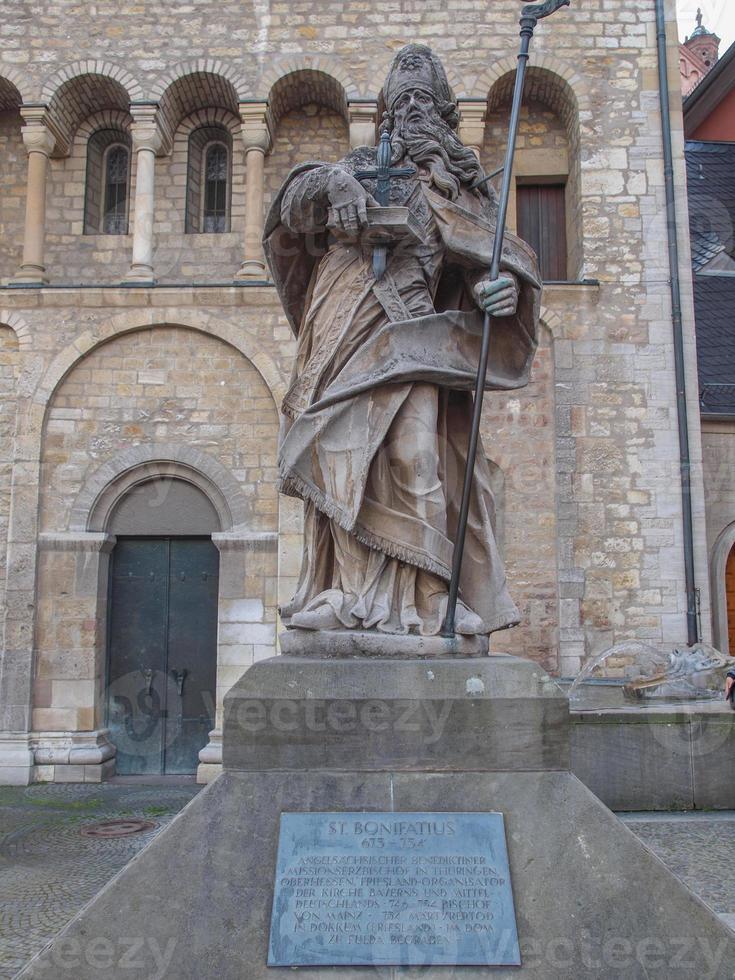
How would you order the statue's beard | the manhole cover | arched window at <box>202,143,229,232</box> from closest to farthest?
the statue's beard → the manhole cover → arched window at <box>202,143,229,232</box>

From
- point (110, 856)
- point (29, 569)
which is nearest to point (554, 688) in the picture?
point (110, 856)

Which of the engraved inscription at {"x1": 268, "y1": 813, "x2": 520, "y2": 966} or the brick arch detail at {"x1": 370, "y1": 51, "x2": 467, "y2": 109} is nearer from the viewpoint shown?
the engraved inscription at {"x1": 268, "y1": 813, "x2": 520, "y2": 966}

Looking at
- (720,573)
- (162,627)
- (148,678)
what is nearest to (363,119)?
(162,627)

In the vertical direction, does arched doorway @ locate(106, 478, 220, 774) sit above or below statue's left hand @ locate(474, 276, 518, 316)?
below

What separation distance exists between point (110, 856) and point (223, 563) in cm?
507

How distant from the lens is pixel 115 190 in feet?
40.5

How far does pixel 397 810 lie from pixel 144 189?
10.3 metres

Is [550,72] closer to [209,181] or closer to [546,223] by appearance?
[546,223]

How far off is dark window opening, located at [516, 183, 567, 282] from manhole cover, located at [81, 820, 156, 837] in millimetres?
8346

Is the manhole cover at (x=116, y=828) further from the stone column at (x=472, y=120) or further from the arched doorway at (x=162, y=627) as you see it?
the stone column at (x=472, y=120)

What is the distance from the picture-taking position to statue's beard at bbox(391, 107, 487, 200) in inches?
141

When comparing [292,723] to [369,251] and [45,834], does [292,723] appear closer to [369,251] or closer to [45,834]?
[369,251]

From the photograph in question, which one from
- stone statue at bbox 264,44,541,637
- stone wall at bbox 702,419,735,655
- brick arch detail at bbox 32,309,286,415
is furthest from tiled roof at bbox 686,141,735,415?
stone statue at bbox 264,44,541,637

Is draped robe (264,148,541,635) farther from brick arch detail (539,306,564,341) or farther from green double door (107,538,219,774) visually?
green double door (107,538,219,774)
